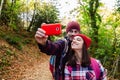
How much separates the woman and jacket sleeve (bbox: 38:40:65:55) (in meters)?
0.14

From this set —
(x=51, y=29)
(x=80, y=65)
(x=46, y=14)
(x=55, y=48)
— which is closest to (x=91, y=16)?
(x=46, y=14)

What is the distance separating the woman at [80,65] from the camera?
10.1 feet

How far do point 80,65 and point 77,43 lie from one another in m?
0.27

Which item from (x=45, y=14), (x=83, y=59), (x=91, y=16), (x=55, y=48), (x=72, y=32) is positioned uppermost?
(x=72, y=32)

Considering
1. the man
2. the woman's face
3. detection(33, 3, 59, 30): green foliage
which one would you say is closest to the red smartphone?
the man

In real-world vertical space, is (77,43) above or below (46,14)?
above

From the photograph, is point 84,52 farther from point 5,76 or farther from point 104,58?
point 104,58

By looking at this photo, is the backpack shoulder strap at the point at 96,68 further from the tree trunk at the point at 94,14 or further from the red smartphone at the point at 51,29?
the tree trunk at the point at 94,14

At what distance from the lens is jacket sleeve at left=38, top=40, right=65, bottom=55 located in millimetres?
2861

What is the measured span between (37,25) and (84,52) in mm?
27785

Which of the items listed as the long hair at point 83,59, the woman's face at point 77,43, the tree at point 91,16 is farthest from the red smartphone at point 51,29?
the tree at point 91,16

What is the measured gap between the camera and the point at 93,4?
24.4 metres

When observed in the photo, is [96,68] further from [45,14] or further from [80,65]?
[45,14]

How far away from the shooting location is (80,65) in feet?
10.3
